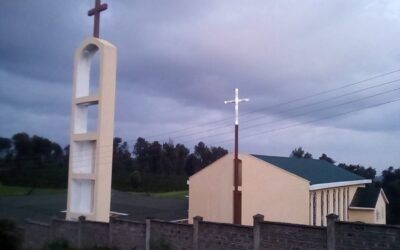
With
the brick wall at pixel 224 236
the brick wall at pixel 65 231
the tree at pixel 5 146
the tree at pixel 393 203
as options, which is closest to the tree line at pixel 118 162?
the tree at pixel 5 146

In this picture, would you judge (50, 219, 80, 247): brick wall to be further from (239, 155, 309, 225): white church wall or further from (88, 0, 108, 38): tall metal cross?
(239, 155, 309, 225): white church wall

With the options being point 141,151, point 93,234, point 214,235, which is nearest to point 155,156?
point 141,151

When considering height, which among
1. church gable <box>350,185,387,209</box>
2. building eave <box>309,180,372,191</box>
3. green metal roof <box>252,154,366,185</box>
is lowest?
church gable <box>350,185,387,209</box>

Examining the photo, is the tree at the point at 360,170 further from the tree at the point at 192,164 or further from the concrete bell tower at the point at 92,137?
the concrete bell tower at the point at 92,137

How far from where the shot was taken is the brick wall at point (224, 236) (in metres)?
14.4

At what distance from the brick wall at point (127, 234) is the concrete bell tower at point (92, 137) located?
98.8 inches

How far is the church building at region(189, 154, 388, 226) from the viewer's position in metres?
27.9

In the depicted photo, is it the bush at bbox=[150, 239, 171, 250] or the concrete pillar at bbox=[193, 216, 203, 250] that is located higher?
the concrete pillar at bbox=[193, 216, 203, 250]

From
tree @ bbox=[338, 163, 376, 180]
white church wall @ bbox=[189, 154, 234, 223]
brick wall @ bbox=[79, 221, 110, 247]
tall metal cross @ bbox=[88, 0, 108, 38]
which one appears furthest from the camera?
tree @ bbox=[338, 163, 376, 180]

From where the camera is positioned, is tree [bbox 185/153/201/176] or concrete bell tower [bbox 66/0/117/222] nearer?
concrete bell tower [bbox 66/0/117/222]

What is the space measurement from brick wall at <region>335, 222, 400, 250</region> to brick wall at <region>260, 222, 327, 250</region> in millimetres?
442

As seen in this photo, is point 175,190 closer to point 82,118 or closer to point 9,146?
point 9,146

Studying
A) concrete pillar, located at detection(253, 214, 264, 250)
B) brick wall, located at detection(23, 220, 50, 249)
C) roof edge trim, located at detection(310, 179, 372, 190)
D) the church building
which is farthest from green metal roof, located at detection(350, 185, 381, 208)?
brick wall, located at detection(23, 220, 50, 249)

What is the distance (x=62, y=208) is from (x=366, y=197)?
20.9m
